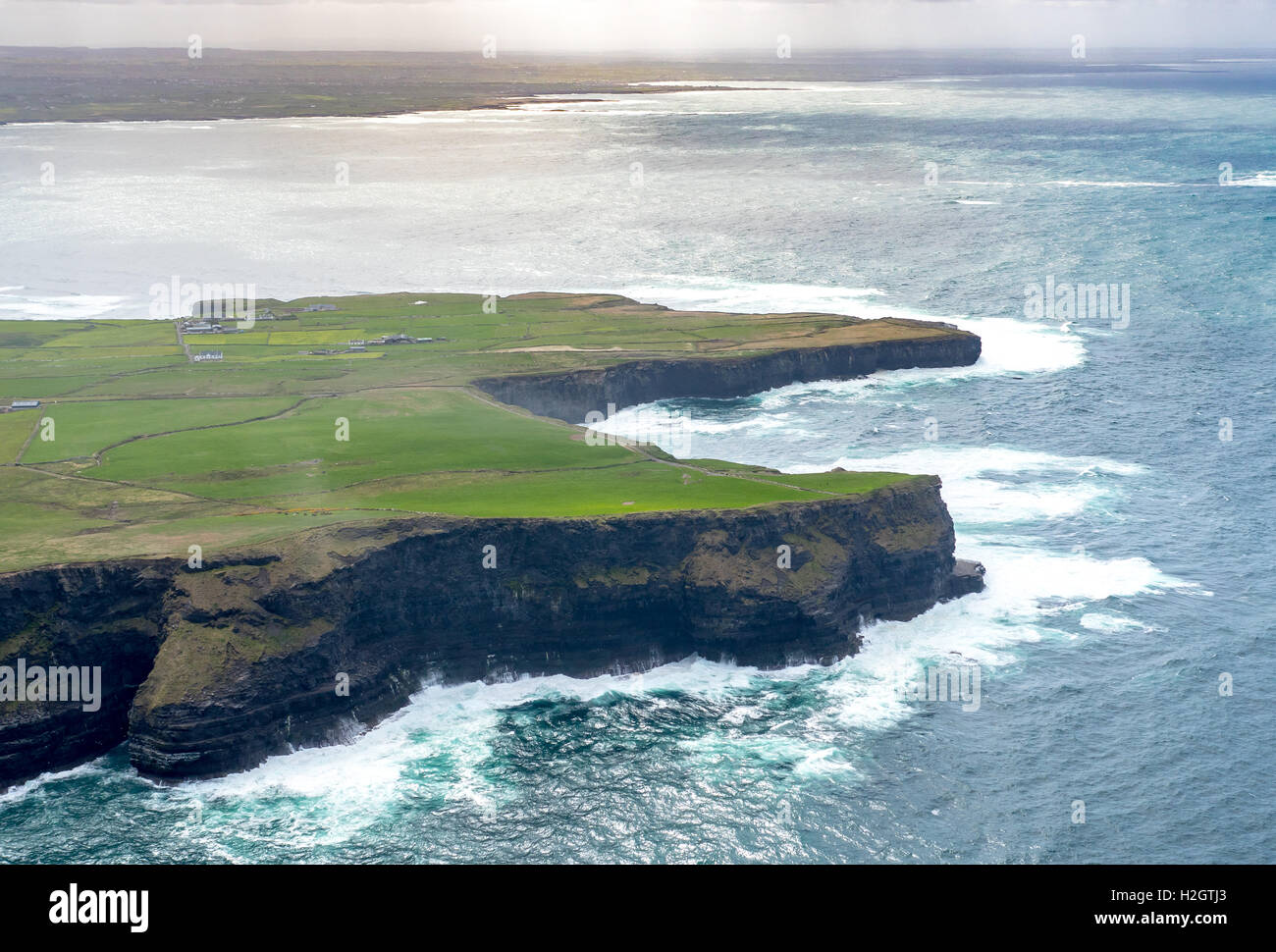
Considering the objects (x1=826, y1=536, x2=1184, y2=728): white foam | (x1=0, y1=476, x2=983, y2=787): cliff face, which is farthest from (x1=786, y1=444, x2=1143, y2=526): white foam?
(x1=0, y1=476, x2=983, y2=787): cliff face

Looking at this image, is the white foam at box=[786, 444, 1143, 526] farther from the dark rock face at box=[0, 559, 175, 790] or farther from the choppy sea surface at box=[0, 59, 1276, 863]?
the dark rock face at box=[0, 559, 175, 790]

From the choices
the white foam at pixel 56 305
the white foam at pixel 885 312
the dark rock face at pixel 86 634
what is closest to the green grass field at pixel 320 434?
the dark rock face at pixel 86 634

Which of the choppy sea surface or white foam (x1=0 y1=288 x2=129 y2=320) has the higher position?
white foam (x1=0 y1=288 x2=129 y2=320)

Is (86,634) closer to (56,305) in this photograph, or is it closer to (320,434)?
(320,434)

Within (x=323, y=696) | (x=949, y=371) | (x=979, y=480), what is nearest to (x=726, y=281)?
(x=949, y=371)

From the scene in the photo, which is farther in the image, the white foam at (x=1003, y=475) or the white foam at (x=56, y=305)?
the white foam at (x=56, y=305)

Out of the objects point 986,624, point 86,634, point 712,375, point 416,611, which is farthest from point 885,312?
point 86,634

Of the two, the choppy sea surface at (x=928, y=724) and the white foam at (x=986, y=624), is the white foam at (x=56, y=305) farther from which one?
the white foam at (x=986, y=624)
